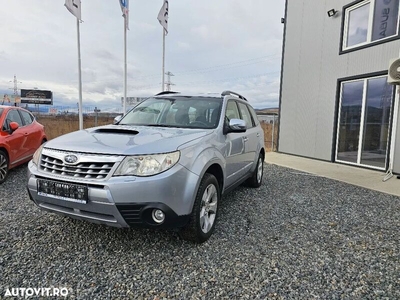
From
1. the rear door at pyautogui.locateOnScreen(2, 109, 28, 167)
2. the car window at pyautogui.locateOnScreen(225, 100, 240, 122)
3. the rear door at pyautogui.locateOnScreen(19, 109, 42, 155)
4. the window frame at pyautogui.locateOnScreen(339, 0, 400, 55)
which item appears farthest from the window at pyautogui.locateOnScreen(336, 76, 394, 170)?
the rear door at pyautogui.locateOnScreen(2, 109, 28, 167)

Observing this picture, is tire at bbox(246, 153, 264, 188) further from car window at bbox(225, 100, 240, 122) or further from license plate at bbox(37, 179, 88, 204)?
license plate at bbox(37, 179, 88, 204)

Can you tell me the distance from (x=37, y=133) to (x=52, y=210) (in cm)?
452

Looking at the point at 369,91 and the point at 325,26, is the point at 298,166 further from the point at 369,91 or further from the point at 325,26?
the point at 325,26

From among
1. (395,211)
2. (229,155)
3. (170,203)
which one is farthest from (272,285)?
(395,211)

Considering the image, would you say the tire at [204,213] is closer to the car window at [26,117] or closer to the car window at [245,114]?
the car window at [245,114]

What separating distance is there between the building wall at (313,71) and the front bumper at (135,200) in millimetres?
7101

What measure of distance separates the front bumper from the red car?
3.38 meters

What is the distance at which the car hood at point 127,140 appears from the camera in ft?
7.73

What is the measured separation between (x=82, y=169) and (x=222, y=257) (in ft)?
5.01

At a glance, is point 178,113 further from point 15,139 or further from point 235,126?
point 15,139

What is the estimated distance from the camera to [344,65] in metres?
8.03

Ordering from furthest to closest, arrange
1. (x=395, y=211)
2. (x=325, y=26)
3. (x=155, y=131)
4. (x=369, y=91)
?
(x=325, y=26)
(x=369, y=91)
(x=395, y=211)
(x=155, y=131)

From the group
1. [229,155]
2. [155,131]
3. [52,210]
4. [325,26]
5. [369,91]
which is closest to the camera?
[52,210]

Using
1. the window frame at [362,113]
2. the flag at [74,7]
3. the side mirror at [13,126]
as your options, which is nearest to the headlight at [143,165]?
the side mirror at [13,126]
